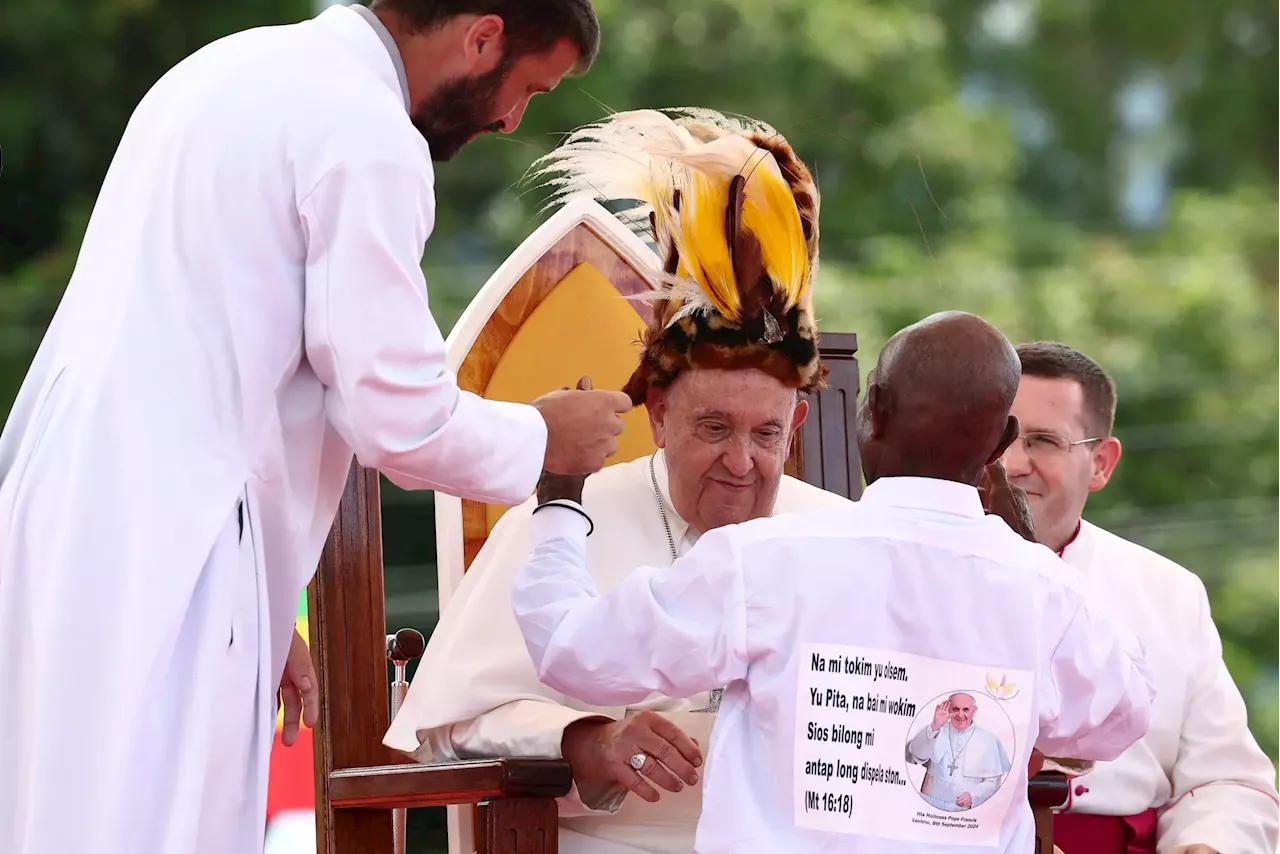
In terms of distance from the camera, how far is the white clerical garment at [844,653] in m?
2.11

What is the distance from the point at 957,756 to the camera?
2.14 metres

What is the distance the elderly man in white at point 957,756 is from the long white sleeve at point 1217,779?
38.9 inches

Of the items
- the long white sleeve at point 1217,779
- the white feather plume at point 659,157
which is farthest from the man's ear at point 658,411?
the long white sleeve at point 1217,779

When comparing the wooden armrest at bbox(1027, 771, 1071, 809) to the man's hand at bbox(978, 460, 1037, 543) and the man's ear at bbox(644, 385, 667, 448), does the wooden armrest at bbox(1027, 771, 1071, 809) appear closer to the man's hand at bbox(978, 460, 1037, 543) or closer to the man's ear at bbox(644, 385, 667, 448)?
the man's hand at bbox(978, 460, 1037, 543)

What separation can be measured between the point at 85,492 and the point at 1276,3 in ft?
35.5

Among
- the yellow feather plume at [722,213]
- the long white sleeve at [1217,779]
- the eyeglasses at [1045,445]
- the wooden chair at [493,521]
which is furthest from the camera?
the eyeglasses at [1045,445]

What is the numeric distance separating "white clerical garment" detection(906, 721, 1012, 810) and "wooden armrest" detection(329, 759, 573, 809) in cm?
57

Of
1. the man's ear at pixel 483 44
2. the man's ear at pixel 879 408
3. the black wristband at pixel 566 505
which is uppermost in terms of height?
the man's ear at pixel 483 44

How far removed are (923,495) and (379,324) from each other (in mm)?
777

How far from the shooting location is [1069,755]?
7.97 feet

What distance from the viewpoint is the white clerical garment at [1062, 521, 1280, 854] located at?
3.00 meters

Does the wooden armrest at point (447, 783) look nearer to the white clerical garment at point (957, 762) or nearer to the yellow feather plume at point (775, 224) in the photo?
the white clerical garment at point (957, 762)

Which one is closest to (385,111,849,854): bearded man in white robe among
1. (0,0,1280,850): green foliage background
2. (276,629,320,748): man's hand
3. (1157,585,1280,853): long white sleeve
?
(276,629,320,748): man's hand

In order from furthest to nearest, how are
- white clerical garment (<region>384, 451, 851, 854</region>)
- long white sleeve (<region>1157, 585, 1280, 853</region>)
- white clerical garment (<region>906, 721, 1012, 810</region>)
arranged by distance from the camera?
long white sleeve (<region>1157, 585, 1280, 853</region>) → white clerical garment (<region>384, 451, 851, 854</region>) → white clerical garment (<region>906, 721, 1012, 810</region>)
